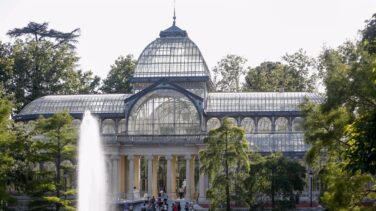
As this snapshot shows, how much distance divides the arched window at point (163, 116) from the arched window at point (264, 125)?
277 inches

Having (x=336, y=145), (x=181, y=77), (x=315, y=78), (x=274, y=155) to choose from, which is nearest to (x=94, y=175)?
(x=336, y=145)

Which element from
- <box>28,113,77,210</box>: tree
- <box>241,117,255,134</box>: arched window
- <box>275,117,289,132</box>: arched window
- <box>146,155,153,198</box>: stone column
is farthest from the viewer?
<box>241,117,255,134</box>: arched window

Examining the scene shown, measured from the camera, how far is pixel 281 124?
255ft

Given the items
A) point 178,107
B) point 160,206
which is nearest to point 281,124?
point 178,107

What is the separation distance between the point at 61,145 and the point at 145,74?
29.7 m

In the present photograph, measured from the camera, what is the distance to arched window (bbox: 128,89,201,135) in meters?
76.1

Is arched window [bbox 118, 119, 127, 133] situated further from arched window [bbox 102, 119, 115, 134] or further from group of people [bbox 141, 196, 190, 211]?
group of people [bbox 141, 196, 190, 211]

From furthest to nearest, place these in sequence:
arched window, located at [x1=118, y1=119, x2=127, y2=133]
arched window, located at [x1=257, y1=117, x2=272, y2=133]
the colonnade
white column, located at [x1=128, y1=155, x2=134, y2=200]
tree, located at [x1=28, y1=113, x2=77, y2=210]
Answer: arched window, located at [x1=118, y1=119, x2=127, y2=133]
arched window, located at [x1=257, y1=117, x2=272, y2=133]
white column, located at [x1=128, y1=155, x2=134, y2=200]
the colonnade
tree, located at [x1=28, y1=113, x2=77, y2=210]

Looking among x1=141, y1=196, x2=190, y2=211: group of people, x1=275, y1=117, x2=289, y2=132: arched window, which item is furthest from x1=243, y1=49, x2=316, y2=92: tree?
x1=141, y1=196, x2=190, y2=211: group of people

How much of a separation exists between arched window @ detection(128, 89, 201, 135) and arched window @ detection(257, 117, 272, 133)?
7.03m

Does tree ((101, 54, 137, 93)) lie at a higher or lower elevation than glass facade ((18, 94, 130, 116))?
higher

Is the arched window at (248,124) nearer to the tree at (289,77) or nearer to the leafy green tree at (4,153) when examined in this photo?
the tree at (289,77)

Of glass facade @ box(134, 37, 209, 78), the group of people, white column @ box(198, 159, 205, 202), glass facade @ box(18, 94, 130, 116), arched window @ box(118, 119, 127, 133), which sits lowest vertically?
the group of people

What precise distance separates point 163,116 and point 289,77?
30347 mm
